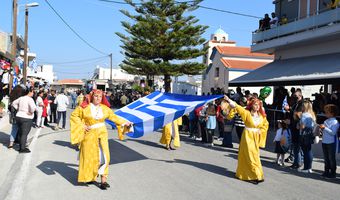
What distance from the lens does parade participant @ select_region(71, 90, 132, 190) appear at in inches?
269

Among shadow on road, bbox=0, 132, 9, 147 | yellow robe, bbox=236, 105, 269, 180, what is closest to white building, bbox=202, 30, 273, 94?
shadow on road, bbox=0, 132, 9, 147

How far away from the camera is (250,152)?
774 cm

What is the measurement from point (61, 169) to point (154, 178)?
209cm

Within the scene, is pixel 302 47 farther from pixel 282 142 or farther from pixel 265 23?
pixel 282 142

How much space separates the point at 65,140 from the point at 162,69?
22.7 meters

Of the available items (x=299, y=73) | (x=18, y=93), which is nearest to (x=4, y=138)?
(x=18, y=93)

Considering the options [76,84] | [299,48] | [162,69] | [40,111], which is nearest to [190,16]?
[162,69]

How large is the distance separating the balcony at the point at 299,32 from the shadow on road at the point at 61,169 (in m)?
12.3

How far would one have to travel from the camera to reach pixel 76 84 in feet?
351

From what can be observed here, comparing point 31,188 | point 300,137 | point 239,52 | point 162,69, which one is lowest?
point 31,188

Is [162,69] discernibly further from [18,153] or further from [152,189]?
[152,189]

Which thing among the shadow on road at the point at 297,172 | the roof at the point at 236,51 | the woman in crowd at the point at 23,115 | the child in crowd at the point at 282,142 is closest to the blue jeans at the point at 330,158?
the shadow on road at the point at 297,172

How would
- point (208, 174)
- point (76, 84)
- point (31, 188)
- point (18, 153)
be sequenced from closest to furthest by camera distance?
point (31, 188) → point (208, 174) → point (18, 153) → point (76, 84)

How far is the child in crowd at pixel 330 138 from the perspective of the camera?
830 cm
